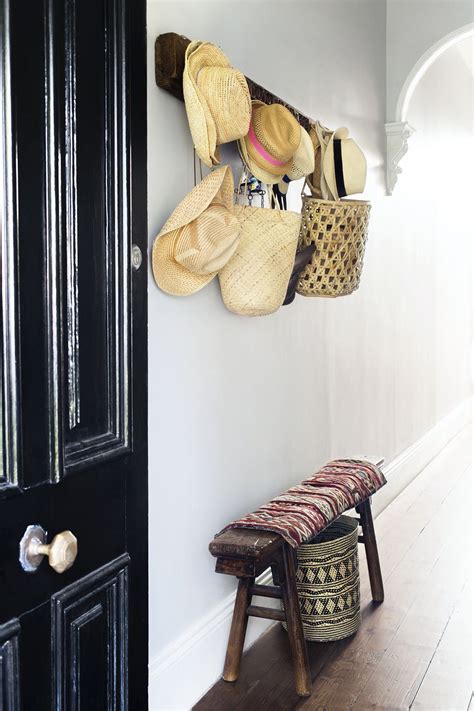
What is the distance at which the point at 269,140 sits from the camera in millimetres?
2400

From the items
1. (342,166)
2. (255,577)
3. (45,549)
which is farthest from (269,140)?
(45,549)

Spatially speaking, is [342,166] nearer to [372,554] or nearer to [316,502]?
[316,502]

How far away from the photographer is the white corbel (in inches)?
181

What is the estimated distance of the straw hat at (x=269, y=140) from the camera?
2.40 m

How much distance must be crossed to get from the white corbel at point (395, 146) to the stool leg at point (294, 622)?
9.20ft

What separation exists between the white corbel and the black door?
3.41m

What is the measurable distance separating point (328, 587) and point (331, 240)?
1.22m

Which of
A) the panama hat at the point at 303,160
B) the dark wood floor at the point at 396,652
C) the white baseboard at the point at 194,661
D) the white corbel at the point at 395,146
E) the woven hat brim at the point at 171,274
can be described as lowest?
the dark wood floor at the point at 396,652

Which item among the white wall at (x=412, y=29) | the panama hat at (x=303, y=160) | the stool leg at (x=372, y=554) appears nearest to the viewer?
the panama hat at (x=303, y=160)

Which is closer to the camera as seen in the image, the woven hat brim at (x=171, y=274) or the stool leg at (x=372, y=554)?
the woven hat brim at (x=171, y=274)

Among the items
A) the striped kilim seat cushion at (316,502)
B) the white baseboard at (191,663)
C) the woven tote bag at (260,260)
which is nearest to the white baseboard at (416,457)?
the striped kilim seat cushion at (316,502)

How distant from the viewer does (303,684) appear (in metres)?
2.48

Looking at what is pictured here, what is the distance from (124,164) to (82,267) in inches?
8.5

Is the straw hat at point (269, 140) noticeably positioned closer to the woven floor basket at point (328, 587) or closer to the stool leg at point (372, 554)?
the woven floor basket at point (328, 587)
